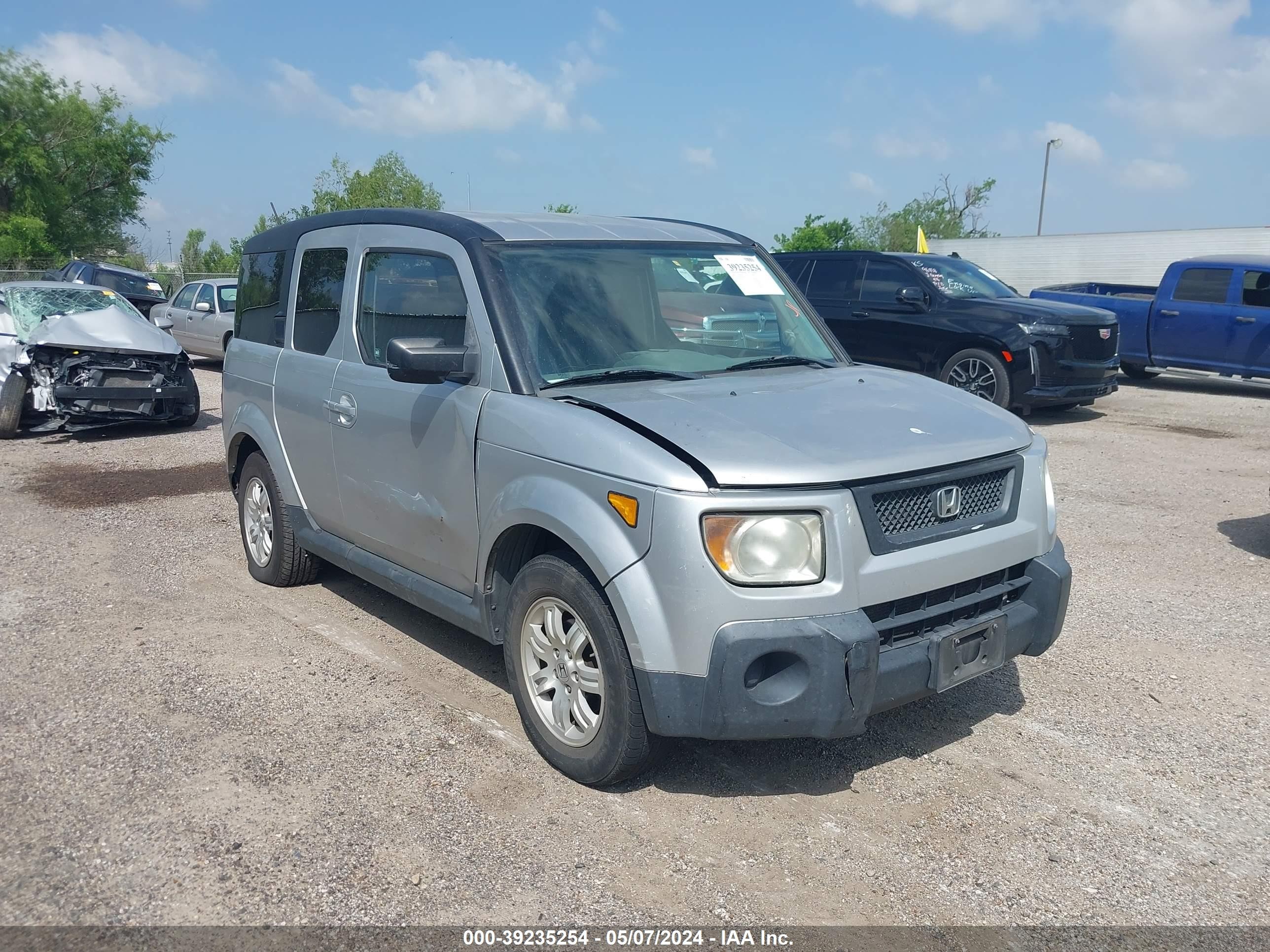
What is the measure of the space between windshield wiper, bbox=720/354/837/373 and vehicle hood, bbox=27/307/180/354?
31.0 feet

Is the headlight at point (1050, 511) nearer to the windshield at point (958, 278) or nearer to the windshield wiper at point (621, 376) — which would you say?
the windshield wiper at point (621, 376)

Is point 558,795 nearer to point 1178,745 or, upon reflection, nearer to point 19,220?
point 1178,745

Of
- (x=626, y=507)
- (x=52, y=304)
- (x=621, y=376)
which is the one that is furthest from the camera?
(x=52, y=304)

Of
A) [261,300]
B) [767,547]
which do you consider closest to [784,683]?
[767,547]

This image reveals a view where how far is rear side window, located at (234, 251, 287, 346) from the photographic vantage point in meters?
5.71

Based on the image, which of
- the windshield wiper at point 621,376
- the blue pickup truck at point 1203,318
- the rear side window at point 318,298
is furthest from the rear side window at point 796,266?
the windshield wiper at point 621,376

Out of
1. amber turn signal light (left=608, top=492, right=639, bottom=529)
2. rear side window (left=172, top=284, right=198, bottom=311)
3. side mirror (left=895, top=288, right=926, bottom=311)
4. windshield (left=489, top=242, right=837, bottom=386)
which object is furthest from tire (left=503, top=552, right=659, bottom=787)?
rear side window (left=172, top=284, right=198, bottom=311)

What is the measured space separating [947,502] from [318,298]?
3320 mm

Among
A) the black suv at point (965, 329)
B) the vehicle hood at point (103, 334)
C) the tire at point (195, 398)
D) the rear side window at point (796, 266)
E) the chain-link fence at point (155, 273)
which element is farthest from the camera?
the chain-link fence at point (155, 273)

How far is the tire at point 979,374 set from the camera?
1154 cm

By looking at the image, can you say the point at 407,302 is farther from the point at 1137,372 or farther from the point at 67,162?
the point at 67,162

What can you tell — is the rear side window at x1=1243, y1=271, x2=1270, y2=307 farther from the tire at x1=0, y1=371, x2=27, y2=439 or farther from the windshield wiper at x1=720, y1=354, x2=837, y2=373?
the tire at x1=0, y1=371, x2=27, y2=439

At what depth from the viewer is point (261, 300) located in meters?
5.96

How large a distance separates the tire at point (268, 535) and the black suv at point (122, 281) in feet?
61.2
